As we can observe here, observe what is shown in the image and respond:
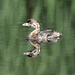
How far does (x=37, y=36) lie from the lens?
1777 mm

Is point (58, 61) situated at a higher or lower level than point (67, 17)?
lower

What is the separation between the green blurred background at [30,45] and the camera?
5.93 ft

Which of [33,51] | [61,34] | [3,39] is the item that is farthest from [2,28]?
[61,34]

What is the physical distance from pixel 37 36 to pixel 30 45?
3.0 inches

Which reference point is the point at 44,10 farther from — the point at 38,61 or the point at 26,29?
the point at 38,61

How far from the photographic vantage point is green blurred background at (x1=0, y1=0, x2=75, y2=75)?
1.81m

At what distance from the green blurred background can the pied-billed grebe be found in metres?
0.02

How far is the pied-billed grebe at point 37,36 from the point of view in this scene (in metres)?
1.76

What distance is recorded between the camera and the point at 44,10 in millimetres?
1812

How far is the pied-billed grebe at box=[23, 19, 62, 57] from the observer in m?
1.76

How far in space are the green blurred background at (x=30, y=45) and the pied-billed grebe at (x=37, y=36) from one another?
0.02 m

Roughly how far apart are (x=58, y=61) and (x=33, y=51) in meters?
0.16

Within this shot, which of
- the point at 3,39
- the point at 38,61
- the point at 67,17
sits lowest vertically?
the point at 38,61

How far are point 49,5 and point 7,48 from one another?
35cm
